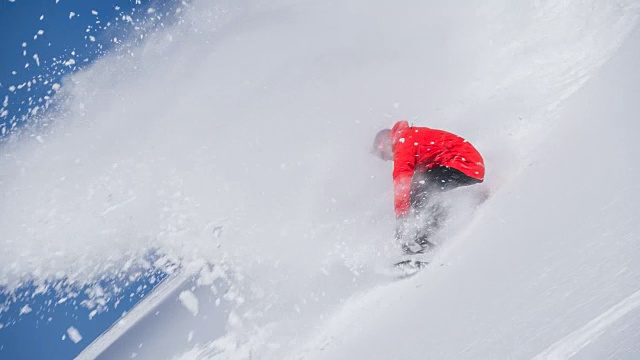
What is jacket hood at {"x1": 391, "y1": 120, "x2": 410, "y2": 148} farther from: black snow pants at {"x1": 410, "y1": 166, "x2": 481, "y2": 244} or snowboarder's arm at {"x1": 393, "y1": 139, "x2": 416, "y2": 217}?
black snow pants at {"x1": 410, "y1": 166, "x2": 481, "y2": 244}

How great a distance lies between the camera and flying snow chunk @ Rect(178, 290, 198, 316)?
4.67 m

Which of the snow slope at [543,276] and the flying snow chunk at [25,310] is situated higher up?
the flying snow chunk at [25,310]

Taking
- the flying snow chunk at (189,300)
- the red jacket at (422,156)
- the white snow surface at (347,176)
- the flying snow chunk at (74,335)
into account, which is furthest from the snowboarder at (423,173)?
the flying snow chunk at (74,335)

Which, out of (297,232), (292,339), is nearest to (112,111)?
(297,232)

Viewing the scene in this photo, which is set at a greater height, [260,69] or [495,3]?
[260,69]

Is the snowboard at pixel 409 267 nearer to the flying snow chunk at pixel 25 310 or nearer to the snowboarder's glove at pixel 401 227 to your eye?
the snowboarder's glove at pixel 401 227

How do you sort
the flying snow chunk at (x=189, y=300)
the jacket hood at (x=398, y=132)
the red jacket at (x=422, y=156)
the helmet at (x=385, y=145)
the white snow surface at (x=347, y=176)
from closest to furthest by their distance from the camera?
the white snow surface at (x=347, y=176)
the red jacket at (x=422, y=156)
the jacket hood at (x=398, y=132)
the helmet at (x=385, y=145)
the flying snow chunk at (x=189, y=300)

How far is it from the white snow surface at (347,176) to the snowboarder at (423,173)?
0.20 m

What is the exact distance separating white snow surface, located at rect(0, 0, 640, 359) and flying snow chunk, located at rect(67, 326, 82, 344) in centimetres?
72

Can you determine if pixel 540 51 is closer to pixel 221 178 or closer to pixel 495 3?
pixel 495 3

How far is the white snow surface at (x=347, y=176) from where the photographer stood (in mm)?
1764

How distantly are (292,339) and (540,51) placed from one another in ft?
14.5

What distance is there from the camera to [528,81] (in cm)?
462

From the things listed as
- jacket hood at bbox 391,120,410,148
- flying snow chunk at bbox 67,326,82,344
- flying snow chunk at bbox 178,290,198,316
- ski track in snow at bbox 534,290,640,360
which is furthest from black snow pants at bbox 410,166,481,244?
flying snow chunk at bbox 67,326,82,344
